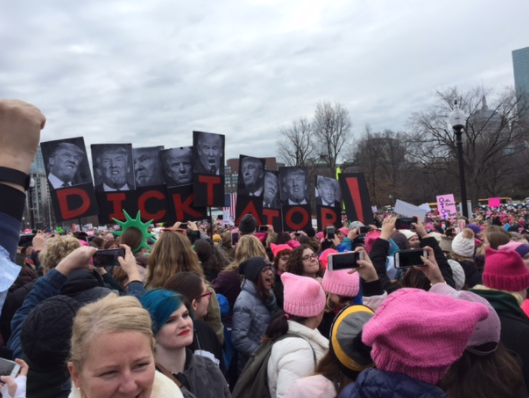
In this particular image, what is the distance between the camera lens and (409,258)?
11.8 feet

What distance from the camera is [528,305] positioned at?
3.63 meters

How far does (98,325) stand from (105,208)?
25.1 feet

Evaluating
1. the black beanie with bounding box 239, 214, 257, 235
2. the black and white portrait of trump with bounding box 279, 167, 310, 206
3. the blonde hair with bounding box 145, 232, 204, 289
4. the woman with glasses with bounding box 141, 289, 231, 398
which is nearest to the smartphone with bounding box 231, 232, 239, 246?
the black beanie with bounding box 239, 214, 257, 235

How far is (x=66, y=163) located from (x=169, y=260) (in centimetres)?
509

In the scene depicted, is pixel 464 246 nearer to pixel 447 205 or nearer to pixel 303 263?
pixel 303 263

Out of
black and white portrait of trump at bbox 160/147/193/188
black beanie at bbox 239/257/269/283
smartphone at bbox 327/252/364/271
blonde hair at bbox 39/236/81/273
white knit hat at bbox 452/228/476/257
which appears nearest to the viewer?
smartphone at bbox 327/252/364/271

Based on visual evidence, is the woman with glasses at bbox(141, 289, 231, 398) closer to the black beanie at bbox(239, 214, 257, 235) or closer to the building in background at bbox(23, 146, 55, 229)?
the black beanie at bbox(239, 214, 257, 235)

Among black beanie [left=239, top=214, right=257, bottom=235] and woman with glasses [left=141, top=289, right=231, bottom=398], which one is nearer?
woman with glasses [left=141, top=289, right=231, bottom=398]

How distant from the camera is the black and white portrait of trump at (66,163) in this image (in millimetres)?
8453

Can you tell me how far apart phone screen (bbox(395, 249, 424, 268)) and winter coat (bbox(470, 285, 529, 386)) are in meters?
0.52

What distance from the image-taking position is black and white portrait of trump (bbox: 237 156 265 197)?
11.1 m

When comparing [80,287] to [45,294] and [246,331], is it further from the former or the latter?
[246,331]

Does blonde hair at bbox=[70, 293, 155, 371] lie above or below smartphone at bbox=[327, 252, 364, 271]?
above

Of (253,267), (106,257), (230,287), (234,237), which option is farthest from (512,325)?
(234,237)
